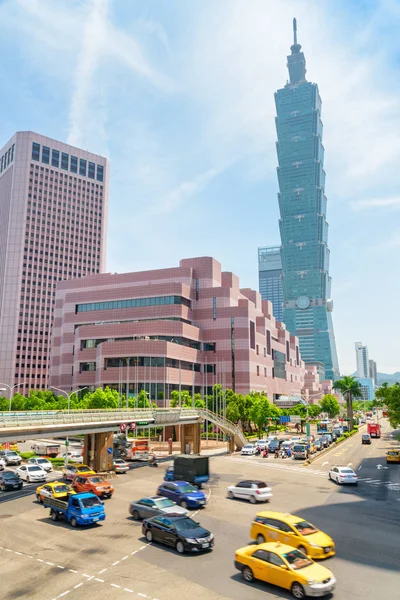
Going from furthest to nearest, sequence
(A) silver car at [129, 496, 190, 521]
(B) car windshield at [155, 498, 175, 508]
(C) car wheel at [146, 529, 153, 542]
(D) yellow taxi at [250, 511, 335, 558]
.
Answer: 1. (B) car windshield at [155, 498, 175, 508]
2. (A) silver car at [129, 496, 190, 521]
3. (C) car wheel at [146, 529, 153, 542]
4. (D) yellow taxi at [250, 511, 335, 558]

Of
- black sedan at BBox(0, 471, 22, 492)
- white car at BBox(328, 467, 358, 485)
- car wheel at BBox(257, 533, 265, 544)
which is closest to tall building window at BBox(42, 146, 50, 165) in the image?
black sedan at BBox(0, 471, 22, 492)

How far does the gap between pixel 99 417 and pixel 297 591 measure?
104 feet

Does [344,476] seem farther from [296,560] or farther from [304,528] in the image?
[296,560]

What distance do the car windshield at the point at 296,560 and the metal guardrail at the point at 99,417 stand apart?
76.2 feet

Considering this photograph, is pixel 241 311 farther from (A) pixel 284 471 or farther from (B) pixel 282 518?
(B) pixel 282 518

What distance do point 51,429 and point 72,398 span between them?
62507 millimetres

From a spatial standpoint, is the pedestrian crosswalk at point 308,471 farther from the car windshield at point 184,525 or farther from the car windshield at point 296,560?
the car windshield at point 296,560

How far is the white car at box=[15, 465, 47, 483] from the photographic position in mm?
43938

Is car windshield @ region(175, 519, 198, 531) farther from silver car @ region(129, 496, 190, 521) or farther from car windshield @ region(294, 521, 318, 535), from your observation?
car windshield @ region(294, 521, 318, 535)

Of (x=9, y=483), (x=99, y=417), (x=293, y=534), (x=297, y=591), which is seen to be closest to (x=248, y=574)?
(x=297, y=591)

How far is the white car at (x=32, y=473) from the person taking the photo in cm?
4394

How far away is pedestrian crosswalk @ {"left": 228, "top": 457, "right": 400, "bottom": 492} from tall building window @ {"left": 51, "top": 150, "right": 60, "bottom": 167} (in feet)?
552

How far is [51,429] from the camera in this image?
126 ft

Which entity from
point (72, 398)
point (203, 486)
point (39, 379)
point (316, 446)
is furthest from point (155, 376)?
point (39, 379)
